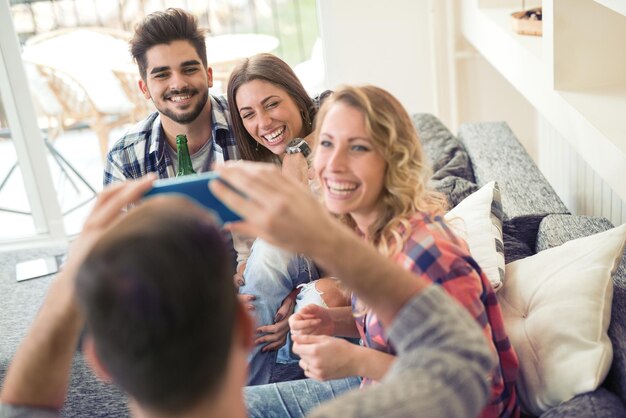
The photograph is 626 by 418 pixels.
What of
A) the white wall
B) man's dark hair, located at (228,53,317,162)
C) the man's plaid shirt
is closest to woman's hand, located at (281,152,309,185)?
man's dark hair, located at (228,53,317,162)

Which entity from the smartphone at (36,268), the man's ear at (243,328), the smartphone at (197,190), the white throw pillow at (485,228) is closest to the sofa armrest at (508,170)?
the white throw pillow at (485,228)

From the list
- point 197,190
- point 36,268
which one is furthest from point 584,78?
point 36,268

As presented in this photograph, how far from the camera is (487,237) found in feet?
6.40

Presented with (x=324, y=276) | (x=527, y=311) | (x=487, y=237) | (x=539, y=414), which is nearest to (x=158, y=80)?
(x=324, y=276)

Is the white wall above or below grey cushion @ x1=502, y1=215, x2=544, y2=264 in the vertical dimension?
above

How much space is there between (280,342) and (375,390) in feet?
4.44

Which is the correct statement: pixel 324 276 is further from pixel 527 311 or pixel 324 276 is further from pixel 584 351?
pixel 584 351

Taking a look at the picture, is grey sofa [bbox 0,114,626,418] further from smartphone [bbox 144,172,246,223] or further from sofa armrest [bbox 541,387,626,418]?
smartphone [bbox 144,172,246,223]

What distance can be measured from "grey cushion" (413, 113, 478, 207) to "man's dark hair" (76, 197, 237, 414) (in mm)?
1720

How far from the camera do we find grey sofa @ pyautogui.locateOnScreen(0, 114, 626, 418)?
1.51 metres

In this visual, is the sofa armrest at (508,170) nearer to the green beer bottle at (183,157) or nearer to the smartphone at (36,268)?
the green beer bottle at (183,157)

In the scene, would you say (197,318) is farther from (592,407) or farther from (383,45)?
(383,45)

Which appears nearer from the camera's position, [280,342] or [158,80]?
[280,342]

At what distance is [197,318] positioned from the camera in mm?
788
